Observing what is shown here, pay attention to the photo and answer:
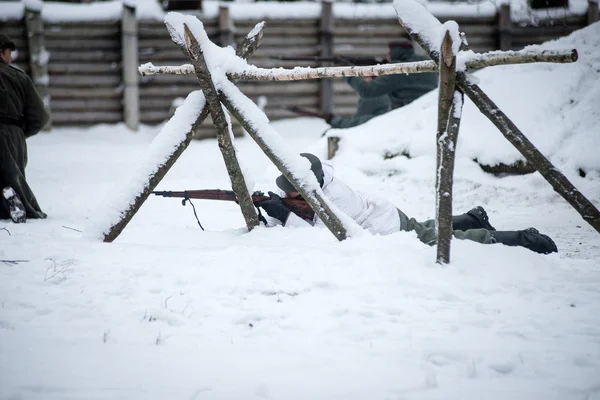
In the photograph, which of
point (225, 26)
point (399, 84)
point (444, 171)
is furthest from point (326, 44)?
point (444, 171)

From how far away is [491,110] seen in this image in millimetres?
2961

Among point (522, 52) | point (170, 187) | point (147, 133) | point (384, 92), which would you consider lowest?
point (147, 133)

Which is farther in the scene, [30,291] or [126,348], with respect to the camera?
[30,291]

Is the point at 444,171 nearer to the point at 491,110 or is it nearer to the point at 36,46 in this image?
the point at 491,110

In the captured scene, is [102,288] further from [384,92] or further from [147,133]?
[147,133]

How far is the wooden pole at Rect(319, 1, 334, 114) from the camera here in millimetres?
11094

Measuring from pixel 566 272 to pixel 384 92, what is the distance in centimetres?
509

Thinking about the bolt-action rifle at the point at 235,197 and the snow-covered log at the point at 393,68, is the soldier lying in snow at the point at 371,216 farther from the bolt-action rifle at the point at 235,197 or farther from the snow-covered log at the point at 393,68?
the snow-covered log at the point at 393,68

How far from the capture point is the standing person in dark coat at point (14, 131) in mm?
4918

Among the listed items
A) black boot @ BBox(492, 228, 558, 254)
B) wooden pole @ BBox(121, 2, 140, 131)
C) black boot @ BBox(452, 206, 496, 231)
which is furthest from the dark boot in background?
wooden pole @ BBox(121, 2, 140, 131)

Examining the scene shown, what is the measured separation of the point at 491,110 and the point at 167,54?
9.35 meters

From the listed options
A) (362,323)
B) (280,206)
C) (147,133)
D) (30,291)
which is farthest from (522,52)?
(147,133)

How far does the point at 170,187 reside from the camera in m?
6.91

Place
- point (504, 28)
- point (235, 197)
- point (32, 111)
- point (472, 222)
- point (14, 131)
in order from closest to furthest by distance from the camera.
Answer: point (235, 197)
point (472, 222)
point (14, 131)
point (32, 111)
point (504, 28)
